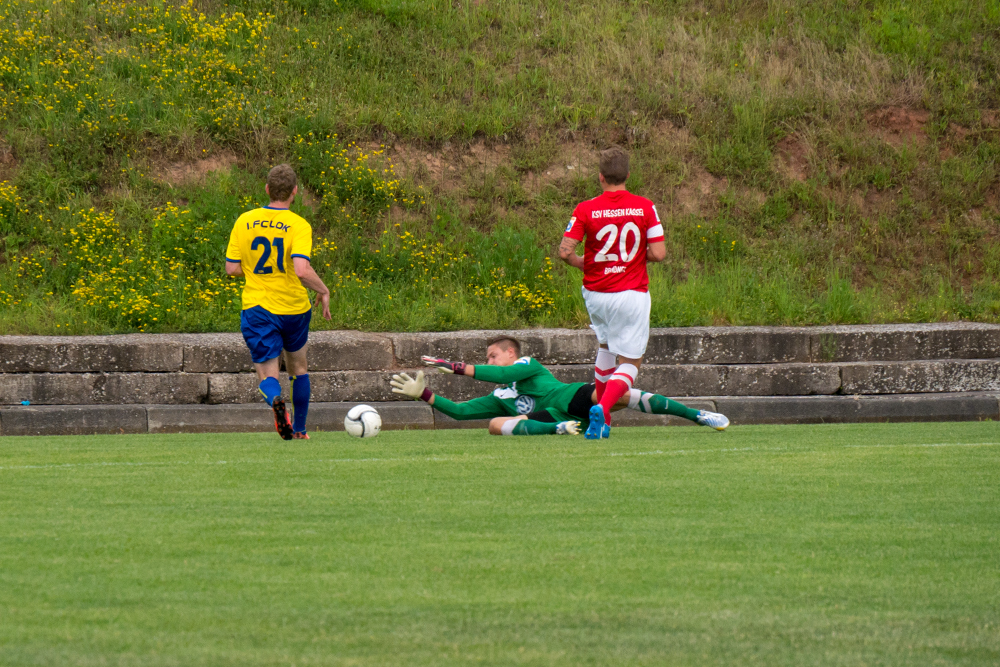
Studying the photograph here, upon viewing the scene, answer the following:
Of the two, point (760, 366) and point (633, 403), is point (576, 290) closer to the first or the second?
point (760, 366)

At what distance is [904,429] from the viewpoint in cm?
968

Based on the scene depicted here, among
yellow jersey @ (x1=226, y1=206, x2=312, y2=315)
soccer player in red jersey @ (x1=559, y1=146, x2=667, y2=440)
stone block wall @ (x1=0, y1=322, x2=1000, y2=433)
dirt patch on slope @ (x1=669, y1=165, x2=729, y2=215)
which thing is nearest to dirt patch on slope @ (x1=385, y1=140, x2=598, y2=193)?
dirt patch on slope @ (x1=669, y1=165, x2=729, y2=215)

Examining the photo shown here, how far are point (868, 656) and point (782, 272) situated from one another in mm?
A: 12494

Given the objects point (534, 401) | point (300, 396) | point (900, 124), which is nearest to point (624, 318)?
point (534, 401)

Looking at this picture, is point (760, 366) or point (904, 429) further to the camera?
point (760, 366)

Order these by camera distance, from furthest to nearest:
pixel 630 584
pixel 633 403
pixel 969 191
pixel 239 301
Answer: pixel 969 191 → pixel 239 301 → pixel 633 403 → pixel 630 584

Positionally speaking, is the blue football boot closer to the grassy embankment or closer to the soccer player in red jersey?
the soccer player in red jersey

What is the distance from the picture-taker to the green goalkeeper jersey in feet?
29.6

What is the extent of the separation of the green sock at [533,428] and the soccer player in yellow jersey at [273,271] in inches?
66.1

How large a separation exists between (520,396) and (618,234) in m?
1.57

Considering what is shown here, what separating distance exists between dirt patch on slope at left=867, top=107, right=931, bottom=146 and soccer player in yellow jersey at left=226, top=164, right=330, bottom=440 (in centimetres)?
1073

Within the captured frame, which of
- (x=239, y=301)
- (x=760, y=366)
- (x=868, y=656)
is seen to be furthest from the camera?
(x=239, y=301)

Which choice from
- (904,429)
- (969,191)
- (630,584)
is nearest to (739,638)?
(630,584)

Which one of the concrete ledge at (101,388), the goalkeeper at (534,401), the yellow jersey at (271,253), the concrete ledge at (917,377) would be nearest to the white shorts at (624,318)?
the goalkeeper at (534,401)
